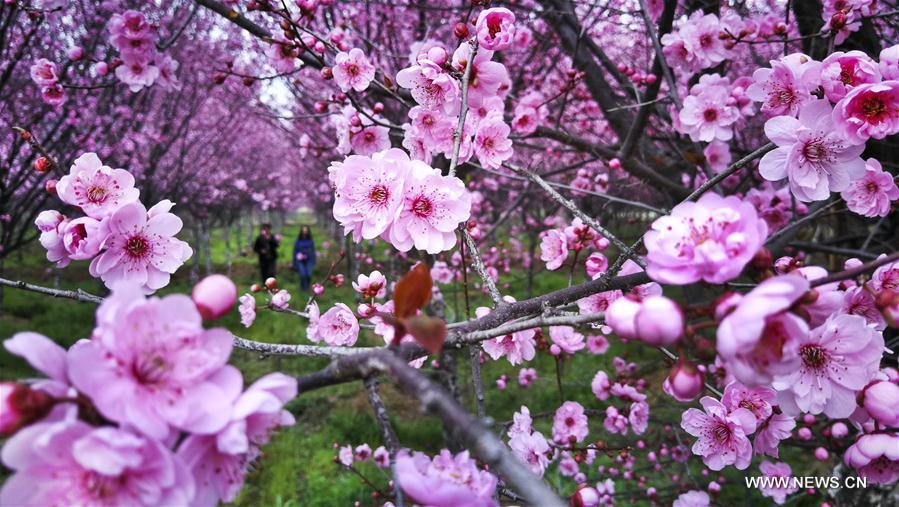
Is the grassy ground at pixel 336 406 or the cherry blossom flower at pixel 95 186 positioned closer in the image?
the cherry blossom flower at pixel 95 186

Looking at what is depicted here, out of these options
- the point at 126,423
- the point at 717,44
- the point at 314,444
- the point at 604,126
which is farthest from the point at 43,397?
the point at 604,126

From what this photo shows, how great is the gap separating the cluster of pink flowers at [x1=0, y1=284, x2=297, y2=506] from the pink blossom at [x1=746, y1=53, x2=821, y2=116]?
5.03 ft

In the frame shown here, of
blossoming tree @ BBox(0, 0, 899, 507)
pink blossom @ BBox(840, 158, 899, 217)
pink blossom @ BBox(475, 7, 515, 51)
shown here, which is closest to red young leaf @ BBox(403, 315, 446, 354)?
blossoming tree @ BBox(0, 0, 899, 507)

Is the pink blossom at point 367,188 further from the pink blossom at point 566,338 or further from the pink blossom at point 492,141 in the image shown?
the pink blossom at point 566,338

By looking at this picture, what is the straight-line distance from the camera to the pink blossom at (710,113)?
238cm

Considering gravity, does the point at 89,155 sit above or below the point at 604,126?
below

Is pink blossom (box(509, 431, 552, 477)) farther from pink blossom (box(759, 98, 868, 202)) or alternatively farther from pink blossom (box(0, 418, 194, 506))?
pink blossom (box(0, 418, 194, 506))

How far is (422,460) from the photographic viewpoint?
796 millimetres

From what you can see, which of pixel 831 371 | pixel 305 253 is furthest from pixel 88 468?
pixel 305 253

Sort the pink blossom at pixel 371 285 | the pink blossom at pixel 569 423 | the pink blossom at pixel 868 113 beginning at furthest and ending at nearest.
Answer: the pink blossom at pixel 569 423, the pink blossom at pixel 371 285, the pink blossom at pixel 868 113

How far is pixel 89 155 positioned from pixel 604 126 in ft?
19.2

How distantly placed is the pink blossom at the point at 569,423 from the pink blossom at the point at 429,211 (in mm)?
1767

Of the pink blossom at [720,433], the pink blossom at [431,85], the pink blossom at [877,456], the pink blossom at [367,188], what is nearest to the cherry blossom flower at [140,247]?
the pink blossom at [367,188]

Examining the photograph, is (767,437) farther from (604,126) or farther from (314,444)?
(604,126)
